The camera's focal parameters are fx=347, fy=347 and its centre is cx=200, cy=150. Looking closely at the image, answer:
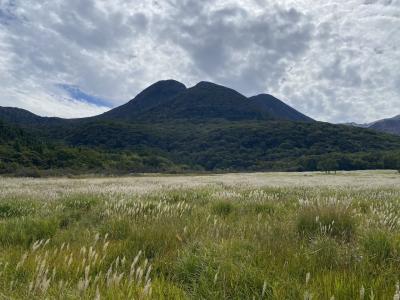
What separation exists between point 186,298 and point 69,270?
4.53 ft

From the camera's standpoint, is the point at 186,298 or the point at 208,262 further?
the point at 208,262

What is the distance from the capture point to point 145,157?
15825 centimetres

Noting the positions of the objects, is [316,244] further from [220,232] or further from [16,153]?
[16,153]

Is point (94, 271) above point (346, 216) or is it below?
below

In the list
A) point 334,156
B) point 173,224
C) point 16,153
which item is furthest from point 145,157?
point 173,224

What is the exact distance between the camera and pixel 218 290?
320 cm

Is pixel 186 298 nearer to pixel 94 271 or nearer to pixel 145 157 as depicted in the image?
pixel 94 271

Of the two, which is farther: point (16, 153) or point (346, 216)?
point (16, 153)

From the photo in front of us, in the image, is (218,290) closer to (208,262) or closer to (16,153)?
(208,262)

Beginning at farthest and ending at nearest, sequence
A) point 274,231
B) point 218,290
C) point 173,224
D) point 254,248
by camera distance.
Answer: point 173,224 → point 274,231 → point 254,248 → point 218,290

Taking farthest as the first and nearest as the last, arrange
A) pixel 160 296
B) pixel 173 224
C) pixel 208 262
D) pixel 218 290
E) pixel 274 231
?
pixel 173 224, pixel 274 231, pixel 208 262, pixel 218 290, pixel 160 296

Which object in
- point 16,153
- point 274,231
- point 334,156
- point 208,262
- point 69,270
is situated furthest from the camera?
point 334,156

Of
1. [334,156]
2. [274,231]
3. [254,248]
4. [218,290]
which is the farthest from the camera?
[334,156]

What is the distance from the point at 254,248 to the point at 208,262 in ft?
2.75
